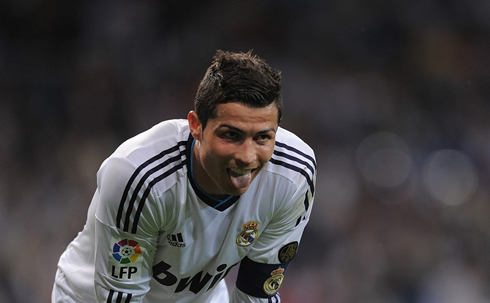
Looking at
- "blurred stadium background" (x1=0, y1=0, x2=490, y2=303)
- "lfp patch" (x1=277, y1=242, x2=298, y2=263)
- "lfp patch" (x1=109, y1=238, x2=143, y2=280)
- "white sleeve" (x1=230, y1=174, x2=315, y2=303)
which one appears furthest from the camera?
Result: "blurred stadium background" (x1=0, y1=0, x2=490, y2=303)

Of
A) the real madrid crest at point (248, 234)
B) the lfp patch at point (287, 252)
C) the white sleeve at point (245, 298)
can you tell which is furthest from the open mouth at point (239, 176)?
the white sleeve at point (245, 298)

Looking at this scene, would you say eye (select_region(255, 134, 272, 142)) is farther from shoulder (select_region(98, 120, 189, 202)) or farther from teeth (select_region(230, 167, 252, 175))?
shoulder (select_region(98, 120, 189, 202))

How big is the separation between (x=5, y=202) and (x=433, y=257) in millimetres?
3992

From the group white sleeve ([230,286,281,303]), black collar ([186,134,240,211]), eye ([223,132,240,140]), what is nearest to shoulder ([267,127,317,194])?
black collar ([186,134,240,211])

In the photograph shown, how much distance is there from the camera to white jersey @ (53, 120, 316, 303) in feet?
8.46

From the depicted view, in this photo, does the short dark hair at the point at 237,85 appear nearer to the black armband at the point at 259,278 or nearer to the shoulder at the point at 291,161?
the shoulder at the point at 291,161

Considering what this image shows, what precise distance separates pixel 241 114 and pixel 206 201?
51 centimetres

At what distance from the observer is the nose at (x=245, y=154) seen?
2387 mm

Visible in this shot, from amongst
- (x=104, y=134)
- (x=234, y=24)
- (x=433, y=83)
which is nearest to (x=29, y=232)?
(x=104, y=134)

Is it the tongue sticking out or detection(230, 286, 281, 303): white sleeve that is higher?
the tongue sticking out

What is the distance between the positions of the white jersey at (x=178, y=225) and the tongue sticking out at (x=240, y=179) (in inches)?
9.9

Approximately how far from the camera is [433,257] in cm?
636

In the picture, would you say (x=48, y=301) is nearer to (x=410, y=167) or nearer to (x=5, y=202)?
(x=5, y=202)

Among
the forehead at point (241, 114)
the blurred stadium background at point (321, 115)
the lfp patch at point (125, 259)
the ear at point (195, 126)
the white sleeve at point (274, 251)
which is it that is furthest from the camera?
the blurred stadium background at point (321, 115)
